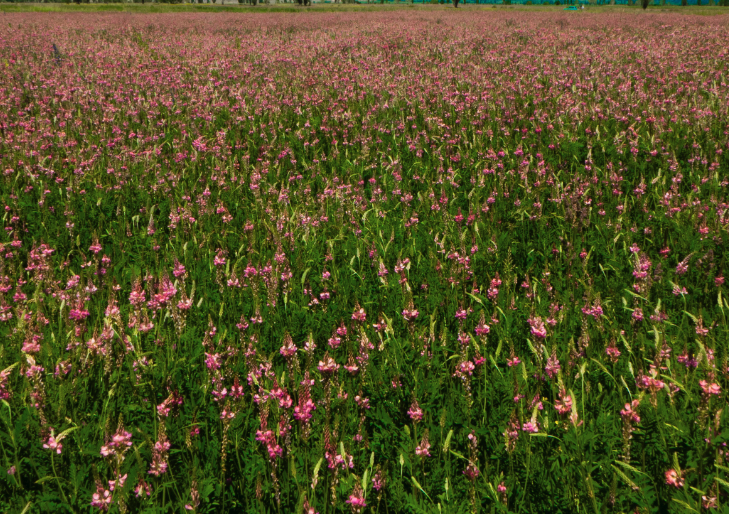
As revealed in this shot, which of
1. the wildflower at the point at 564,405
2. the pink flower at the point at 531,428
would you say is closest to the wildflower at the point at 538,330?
the wildflower at the point at 564,405

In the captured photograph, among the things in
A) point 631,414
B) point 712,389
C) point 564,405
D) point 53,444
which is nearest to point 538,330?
point 564,405

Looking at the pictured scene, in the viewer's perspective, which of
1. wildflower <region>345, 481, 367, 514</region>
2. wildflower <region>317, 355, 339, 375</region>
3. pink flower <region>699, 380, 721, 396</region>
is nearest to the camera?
wildflower <region>345, 481, 367, 514</region>

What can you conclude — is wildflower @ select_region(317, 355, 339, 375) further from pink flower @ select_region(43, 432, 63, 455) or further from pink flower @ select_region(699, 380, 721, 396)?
pink flower @ select_region(699, 380, 721, 396)

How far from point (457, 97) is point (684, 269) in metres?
6.07

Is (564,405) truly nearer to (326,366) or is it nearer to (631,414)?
(631,414)

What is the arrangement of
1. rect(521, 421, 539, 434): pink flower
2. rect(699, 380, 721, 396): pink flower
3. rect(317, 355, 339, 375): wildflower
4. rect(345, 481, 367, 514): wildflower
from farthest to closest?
rect(317, 355, 339, 375): wildflower
rect(521, 421, 539, 434): pink flower
rect(699, 380, 721, 396): pink flower
rect(345, 481, 367, 514): wildflower

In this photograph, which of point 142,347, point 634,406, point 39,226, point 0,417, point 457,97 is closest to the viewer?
point 634,406

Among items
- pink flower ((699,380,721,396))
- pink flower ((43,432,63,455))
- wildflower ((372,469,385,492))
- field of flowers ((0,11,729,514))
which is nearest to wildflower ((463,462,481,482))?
field of flowers ((0,11,729,514))

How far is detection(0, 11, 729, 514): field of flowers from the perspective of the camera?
2.05 meters

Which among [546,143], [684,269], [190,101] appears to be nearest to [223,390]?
[684,269]

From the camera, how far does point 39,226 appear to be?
4.37 m

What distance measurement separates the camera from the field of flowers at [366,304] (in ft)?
6.72

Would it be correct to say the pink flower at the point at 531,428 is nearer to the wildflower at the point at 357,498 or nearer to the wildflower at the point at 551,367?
the wildflower at the point at 551,367

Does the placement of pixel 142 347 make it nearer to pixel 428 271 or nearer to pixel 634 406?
pixel 428 271
